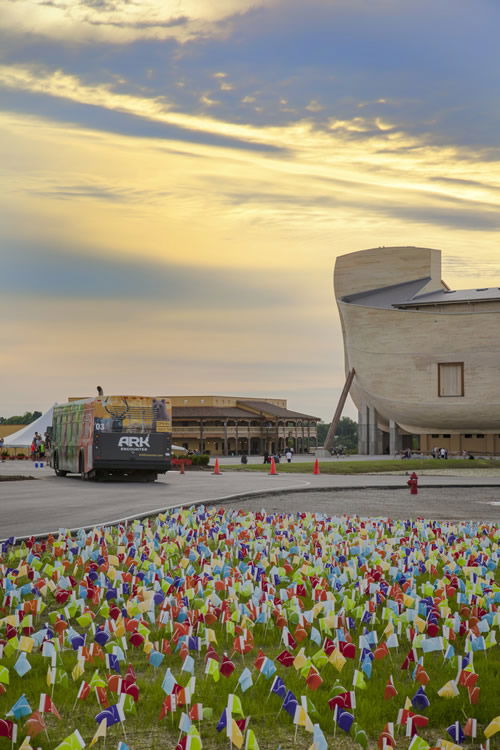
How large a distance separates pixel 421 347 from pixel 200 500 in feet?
220

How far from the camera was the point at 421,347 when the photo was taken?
86.8 metres

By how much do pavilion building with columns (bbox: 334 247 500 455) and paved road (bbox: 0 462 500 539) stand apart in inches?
2081

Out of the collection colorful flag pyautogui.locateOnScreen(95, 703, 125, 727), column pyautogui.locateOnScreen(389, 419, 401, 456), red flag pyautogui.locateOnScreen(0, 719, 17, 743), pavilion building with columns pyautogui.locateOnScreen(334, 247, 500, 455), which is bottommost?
red flag pyautogui.locateOnScreen(0, 719, 17, 743)

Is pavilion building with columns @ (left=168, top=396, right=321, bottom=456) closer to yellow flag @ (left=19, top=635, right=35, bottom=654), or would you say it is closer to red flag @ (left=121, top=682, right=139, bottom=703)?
yellow flag @ (left=19, top=635, right=35, bottom=654)

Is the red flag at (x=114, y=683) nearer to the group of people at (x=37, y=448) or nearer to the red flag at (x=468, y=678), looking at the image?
the red flag at (x=468, y=678)

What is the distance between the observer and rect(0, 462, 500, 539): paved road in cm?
1828

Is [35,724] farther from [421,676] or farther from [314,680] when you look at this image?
[421,676]

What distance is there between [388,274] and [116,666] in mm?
93843

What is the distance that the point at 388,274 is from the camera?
97.3 metres

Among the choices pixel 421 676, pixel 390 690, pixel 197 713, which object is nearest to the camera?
pixel 197 713

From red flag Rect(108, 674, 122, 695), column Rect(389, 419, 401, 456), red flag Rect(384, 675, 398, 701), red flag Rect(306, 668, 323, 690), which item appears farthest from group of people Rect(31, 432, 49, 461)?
red flag Rect(384, 675, 398, 701)

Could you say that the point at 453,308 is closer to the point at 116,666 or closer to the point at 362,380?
the point at 362,380

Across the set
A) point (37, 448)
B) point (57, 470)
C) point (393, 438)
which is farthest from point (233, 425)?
point (57, 470)

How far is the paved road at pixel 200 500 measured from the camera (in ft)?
60.0
